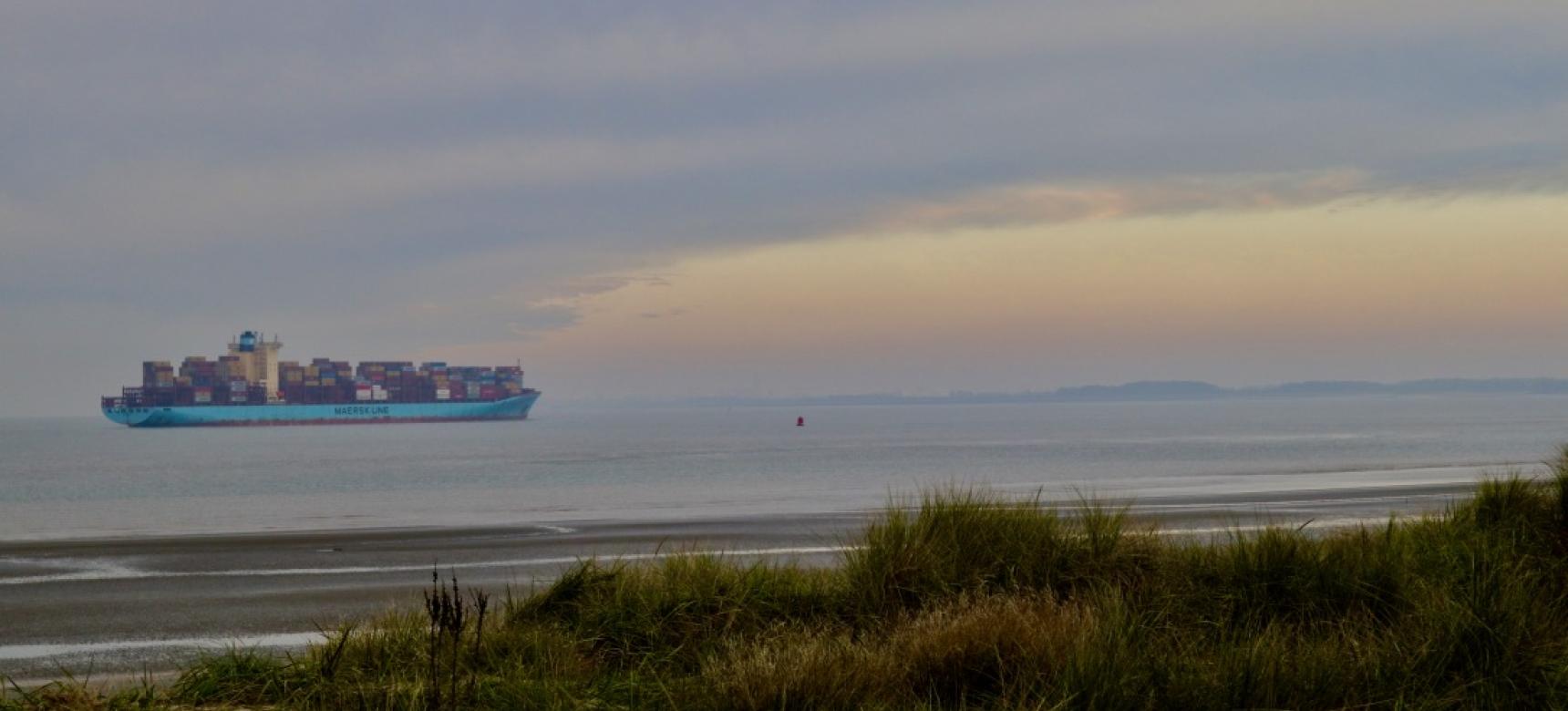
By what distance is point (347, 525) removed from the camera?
26719 millimetres

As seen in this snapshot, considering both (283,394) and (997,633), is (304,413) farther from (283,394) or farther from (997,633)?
(997,633)

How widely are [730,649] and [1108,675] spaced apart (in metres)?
2.00

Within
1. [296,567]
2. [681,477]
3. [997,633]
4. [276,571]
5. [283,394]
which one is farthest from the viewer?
[283,394]

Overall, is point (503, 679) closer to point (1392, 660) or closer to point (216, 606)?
point (1392, 660)

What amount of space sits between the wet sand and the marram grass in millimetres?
910

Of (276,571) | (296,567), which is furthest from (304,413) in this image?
(276,571)

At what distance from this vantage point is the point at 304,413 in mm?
172750

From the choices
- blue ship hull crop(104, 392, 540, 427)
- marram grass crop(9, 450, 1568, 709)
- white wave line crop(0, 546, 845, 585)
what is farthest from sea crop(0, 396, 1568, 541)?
blue ship hull crop(104, 392, 540, 427)

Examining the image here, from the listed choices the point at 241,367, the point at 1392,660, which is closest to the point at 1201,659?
the point at 1392,660

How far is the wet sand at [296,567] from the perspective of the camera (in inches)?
410

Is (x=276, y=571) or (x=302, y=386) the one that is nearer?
(x=276, y=571)

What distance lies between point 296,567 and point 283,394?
549 ft

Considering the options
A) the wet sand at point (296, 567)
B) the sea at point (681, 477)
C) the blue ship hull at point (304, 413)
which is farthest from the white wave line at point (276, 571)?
the blue ship hull at point (304, 413)

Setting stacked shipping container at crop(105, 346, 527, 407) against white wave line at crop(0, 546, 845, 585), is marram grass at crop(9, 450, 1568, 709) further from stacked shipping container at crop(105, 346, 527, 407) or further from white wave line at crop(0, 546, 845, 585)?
stacked shipping container at crop(105, 346, 527, 407)
